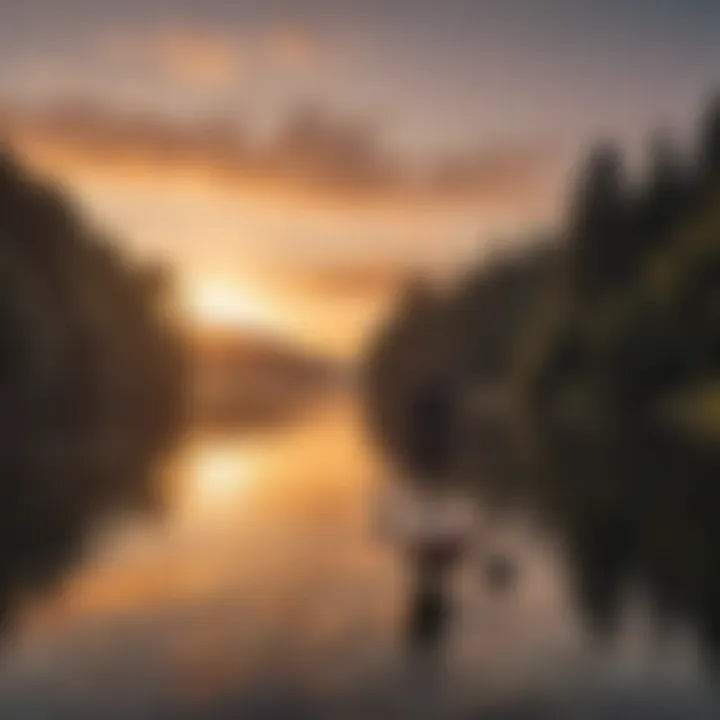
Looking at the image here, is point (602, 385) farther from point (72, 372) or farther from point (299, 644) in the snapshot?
point (299, 644)

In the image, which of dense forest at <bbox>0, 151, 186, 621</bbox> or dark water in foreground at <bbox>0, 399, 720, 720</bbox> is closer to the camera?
dark water in foreground at <bbox>0, 399, 720, 720</bbox>

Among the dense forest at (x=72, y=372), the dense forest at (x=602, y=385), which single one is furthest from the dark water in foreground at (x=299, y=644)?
the dense forest at (x=72, y=372)

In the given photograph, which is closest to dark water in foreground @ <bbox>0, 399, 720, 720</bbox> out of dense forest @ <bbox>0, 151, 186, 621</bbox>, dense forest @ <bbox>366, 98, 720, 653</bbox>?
dense forest @ <bbox>366, 98, 720, 653</bbox>

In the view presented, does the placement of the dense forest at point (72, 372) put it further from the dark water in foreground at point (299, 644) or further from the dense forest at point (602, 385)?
the dense forest at point (602, 385)

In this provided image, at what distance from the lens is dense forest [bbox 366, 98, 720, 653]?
45.0 feet

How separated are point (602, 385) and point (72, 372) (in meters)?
18.4

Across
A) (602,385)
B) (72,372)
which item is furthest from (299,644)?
(72,372)

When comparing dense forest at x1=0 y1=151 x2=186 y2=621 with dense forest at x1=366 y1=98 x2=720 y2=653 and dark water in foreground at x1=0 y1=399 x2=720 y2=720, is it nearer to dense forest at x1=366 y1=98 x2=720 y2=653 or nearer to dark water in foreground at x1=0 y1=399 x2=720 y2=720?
dark water in foreground at x1=0 y1=399 x2=720 y2=720

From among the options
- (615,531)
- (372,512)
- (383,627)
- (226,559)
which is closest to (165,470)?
(372,512)

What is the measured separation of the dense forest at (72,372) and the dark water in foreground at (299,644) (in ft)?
8.30

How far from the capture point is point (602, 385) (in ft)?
115

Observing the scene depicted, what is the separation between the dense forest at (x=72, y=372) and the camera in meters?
17.6

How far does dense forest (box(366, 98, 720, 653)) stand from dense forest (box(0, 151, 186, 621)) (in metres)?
6.82

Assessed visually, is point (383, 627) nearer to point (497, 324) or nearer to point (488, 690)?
point (488, 690)
